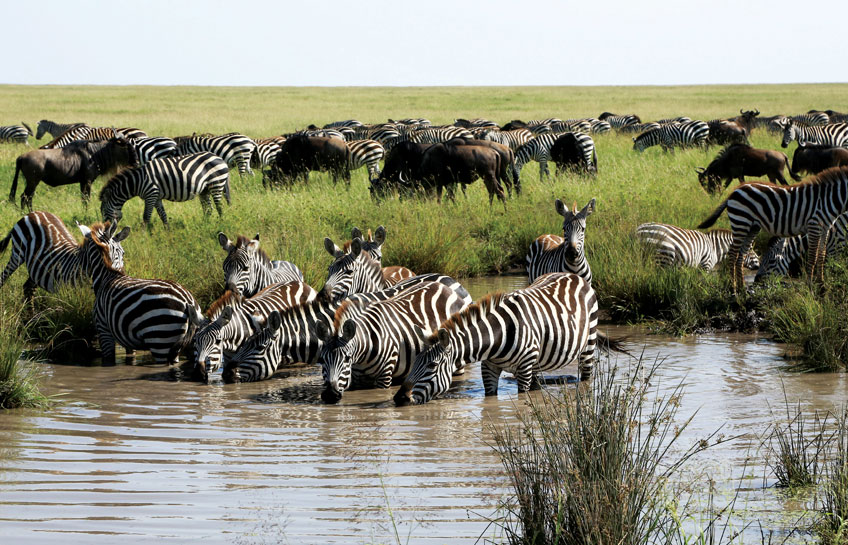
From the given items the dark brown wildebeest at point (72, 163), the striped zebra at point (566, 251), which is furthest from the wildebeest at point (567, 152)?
the striped zebra at point (566, 251)

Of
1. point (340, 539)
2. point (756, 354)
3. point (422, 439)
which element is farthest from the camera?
point (756, 354)

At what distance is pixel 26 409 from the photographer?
6672mm

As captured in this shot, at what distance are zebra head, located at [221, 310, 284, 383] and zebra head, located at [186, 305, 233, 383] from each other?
123mm

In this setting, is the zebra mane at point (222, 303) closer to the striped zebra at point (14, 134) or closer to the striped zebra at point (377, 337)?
the striped zebra at point (377, 337)

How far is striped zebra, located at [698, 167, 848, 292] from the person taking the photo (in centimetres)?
1008

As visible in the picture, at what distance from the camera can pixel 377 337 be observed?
746 centimetres

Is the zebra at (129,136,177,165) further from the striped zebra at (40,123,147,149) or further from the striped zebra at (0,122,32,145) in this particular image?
the striped zebra at (0,122,32,145)

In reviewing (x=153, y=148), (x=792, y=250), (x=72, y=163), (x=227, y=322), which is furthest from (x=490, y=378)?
(x=153, y=148)

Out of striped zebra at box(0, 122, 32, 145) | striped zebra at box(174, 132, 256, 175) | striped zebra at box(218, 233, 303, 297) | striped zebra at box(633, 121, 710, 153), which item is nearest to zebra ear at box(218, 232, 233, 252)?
striped zebra at box(218, 233, 303, 297)

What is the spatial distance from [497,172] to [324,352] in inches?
425

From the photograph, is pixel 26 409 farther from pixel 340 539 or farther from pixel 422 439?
pixel 340 539

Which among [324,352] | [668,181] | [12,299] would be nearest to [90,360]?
[12,299]

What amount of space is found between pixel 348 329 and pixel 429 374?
68 centimetres

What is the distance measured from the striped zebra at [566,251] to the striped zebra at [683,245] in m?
1.55
